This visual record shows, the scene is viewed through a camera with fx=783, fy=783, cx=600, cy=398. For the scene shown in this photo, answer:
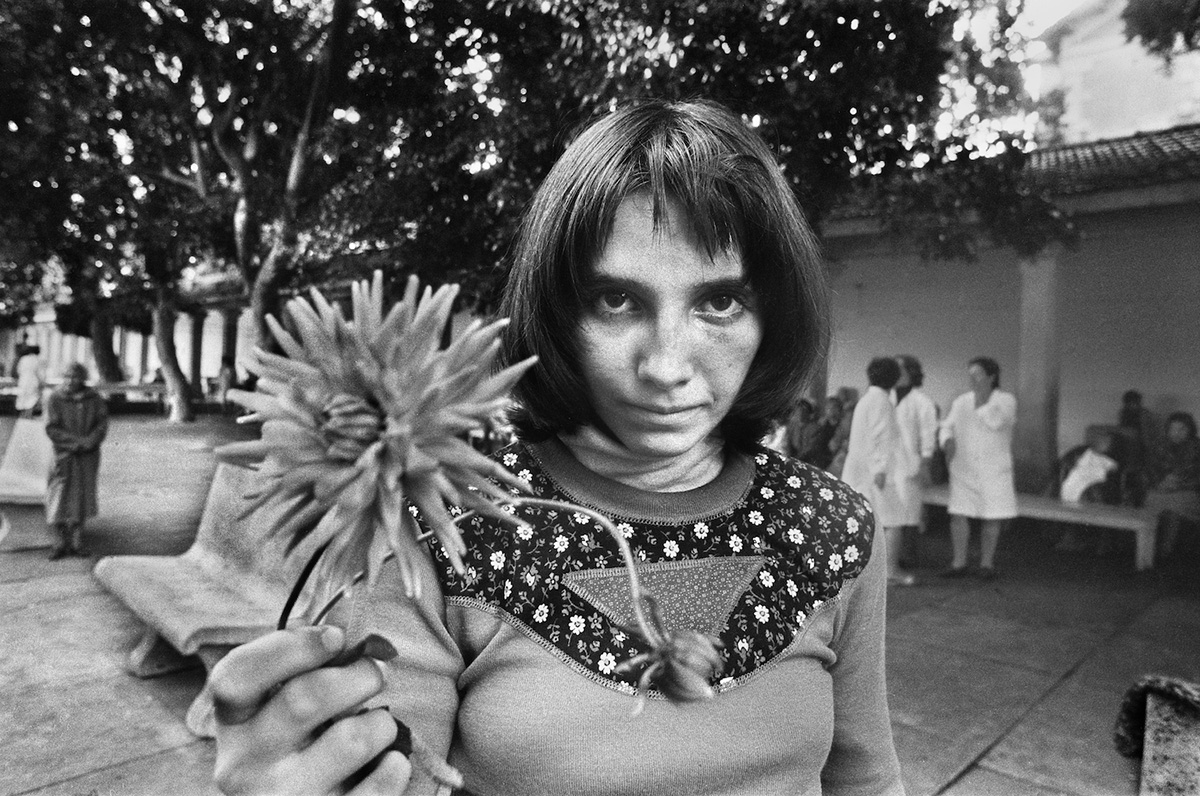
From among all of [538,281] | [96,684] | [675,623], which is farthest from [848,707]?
[96,684]

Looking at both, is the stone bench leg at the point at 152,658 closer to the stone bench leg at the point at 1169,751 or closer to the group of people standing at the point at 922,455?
the stone bench leg at the point at 1169,751

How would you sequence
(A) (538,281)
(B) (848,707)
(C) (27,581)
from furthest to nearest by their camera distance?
(C) (27,581)
(B) (848,707)
(A) (538,281)

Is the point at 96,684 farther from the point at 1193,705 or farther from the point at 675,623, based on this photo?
the point at 1193,705

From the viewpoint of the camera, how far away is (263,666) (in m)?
0.69

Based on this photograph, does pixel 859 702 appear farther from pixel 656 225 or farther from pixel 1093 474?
pixel 1093 474

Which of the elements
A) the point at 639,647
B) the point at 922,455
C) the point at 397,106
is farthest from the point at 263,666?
Answer: the point at 922,455

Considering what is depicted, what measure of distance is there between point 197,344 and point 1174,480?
6879mm

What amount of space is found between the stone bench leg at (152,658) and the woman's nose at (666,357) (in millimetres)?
3663

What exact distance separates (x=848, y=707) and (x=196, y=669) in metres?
3.85

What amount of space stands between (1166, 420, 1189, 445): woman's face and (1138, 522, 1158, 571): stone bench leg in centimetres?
79

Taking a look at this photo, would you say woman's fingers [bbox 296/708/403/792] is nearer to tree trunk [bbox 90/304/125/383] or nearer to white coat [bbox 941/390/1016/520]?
tree trunk [bbox 90/304/125/383]

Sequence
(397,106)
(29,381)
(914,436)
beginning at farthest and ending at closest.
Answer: (914,436) → (397,106) → (29,381)

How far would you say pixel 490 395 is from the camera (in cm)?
71

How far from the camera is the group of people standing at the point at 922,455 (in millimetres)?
6070
